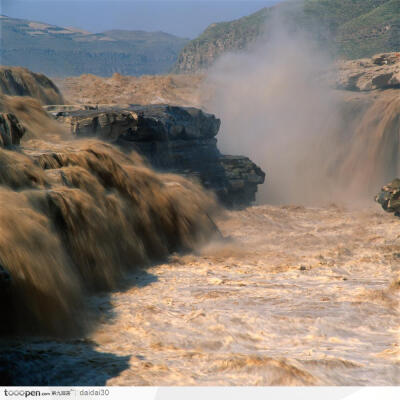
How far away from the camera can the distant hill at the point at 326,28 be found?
6731cm

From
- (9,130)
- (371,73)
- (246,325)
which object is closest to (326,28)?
(371,73)

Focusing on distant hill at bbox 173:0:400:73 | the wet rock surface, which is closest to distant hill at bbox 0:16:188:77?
distant hill at bbox 173:0:400:73

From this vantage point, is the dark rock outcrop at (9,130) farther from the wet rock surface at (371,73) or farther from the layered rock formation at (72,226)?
the wet rock surface at (371,73)

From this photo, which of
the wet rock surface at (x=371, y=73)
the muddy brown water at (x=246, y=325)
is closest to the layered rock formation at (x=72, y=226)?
the muddy brown water at (x=246, y=325)

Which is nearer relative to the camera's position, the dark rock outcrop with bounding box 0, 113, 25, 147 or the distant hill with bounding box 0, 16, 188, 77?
the dark rock outcrop with bounding box 0, 113, 25, 147

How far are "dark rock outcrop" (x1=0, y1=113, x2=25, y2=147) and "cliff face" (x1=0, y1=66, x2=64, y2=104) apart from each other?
547 centimetres

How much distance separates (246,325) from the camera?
182 inches

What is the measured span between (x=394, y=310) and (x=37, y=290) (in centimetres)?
290

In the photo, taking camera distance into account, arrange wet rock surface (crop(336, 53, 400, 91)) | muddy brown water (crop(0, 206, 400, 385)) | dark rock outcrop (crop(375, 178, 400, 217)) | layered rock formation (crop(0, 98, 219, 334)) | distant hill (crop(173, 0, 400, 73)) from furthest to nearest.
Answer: distant hill (crop(173, 0, 400, 73)) < wet rock surface (crop(336, 53, 400, 91)) < dark rock outcrop (crop(375, 178, 400, 217)) < layered rock formation (crop(0, 98, 219, 334)) < muddy brown water (crop(0, 206, 400, 385))

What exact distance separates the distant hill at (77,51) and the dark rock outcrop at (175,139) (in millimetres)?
63195

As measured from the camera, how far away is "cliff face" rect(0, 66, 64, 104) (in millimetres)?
12595

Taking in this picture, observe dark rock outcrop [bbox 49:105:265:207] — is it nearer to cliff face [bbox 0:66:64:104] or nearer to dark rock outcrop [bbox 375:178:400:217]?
cliff face [bbox 0:66:64:104]

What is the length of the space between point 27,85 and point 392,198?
803 cm

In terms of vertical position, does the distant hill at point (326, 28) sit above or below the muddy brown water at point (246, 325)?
above
